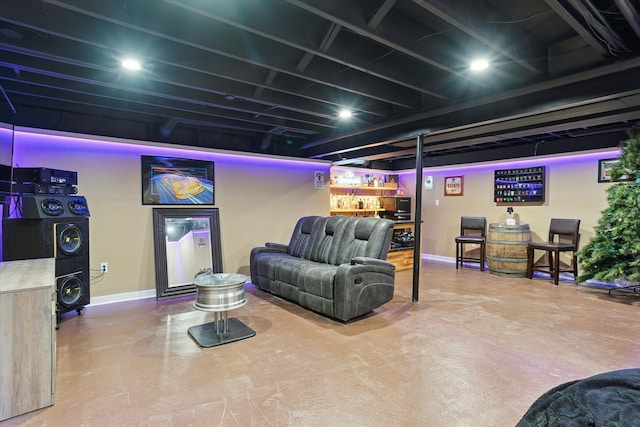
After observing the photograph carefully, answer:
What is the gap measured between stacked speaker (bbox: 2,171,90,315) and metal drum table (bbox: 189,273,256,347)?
1.43 m

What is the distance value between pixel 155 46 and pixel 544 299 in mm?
5220

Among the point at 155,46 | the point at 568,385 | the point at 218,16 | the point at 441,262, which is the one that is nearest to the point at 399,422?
the point at 568,385

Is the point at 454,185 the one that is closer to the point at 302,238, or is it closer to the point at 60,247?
the point at 302,238

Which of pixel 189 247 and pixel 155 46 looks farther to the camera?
pixel 189 247

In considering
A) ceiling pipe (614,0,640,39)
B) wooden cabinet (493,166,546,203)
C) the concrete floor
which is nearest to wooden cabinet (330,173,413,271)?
wooden cabinet (493,166,546,203)

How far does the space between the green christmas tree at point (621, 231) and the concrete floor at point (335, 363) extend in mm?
428

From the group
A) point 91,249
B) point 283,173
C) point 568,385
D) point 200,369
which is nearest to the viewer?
point 568,385

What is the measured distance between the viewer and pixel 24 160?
148 inches

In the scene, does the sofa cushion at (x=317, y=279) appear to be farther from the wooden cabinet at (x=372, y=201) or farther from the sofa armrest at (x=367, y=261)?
the wooden cabinet at (x=372, y=201)

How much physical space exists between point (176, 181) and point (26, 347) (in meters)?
3.08

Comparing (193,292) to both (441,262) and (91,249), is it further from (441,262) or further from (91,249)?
(441,262)

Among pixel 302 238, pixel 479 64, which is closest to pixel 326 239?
pixel 302 238

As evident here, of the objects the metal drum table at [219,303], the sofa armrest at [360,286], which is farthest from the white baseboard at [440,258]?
the metal drum table at [219,303]

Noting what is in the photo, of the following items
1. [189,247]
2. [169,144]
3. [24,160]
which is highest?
[169,144]
